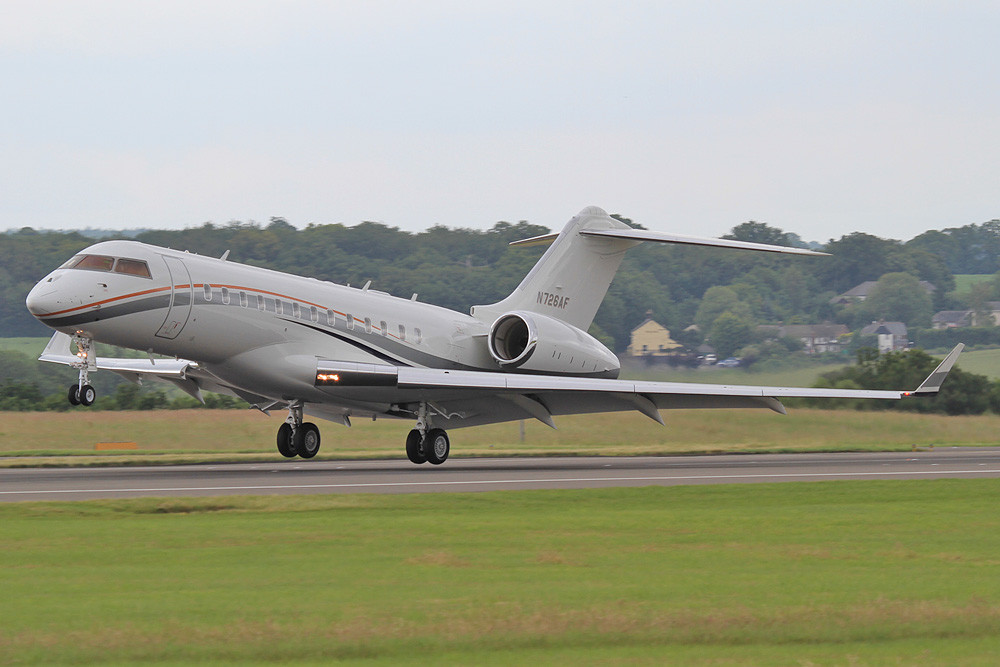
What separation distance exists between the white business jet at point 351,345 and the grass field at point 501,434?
248cm

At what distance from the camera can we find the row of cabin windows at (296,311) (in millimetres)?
23672

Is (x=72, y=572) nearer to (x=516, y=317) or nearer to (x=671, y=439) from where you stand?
(x=516, y=317)

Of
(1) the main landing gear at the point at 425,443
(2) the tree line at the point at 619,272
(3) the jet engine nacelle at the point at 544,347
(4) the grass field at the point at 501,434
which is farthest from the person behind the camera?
(2) the tree line at the point at 619,272

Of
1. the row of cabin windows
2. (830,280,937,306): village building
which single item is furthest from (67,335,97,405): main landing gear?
(830,280,937,306): village building

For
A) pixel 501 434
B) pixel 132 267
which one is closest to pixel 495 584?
pixel 132 267

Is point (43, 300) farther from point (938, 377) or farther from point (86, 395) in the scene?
point (938, 377)

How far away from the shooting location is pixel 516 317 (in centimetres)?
2817

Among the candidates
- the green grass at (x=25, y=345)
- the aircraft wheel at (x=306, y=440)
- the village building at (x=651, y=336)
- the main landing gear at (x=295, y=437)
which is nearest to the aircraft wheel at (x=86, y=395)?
the main landing gear at (x=295, y=437)

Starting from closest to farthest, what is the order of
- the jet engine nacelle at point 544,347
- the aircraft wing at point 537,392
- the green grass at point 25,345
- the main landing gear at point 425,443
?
the aircraft wing at point 537,392, the main landing gear at point 425,443, the jet engine nacelle at point 544,347, the green grass at point 25,345

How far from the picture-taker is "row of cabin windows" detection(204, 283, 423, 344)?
2367 cm

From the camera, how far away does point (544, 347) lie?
90.9 ft

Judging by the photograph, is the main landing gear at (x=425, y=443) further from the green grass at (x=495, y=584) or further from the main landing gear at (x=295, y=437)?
the green grass at (x=495, y=584)

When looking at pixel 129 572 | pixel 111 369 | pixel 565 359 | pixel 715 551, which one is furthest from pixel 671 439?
pixel 129 572

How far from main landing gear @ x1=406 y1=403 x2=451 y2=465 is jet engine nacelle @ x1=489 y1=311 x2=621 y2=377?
2.62 metres
